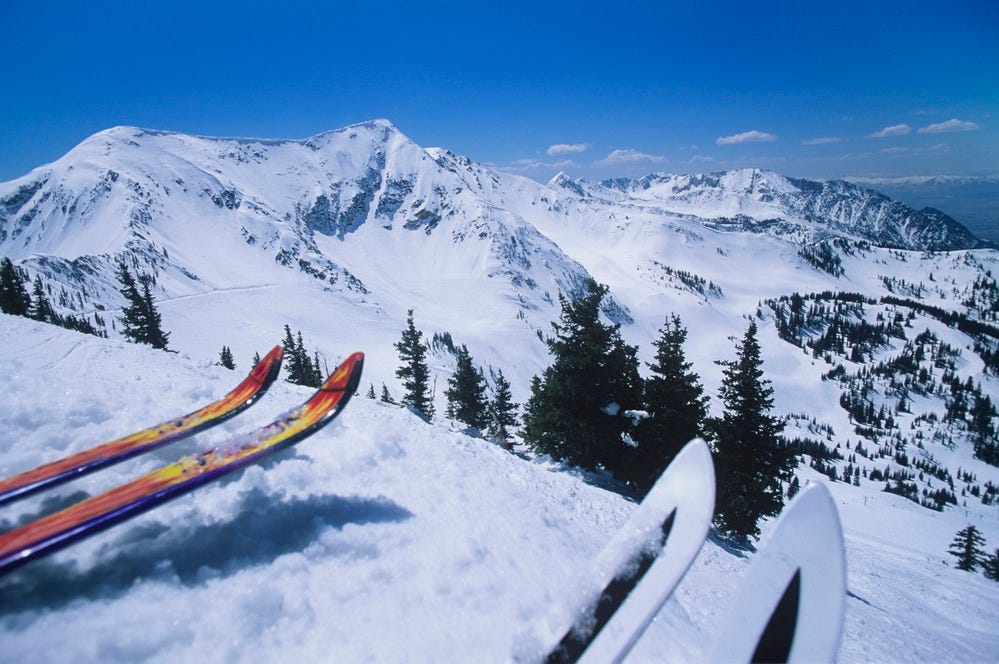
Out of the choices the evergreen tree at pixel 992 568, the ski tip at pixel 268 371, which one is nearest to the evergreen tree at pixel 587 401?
the ski tip at pixel 268 371

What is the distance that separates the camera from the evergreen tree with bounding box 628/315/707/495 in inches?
741

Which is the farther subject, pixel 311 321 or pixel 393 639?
pixel 311 321

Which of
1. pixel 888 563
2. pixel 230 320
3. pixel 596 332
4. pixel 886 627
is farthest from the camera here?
pixel 230 320

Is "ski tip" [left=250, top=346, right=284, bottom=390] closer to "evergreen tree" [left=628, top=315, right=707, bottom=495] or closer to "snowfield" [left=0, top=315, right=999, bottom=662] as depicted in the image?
"snowfield" [left=0, top=315, right=999, bottom=662]

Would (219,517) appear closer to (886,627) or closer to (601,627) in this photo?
(601,627)

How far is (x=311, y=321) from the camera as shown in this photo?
171 meters

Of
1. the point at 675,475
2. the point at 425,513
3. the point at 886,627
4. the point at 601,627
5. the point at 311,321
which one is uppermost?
the point at 675,475

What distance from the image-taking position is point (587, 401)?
1827 cm

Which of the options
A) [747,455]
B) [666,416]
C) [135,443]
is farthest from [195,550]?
[747,455]

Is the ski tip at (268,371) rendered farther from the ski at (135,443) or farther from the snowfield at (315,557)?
the snowfield at (315,557)

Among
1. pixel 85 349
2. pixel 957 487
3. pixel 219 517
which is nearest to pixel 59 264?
pixel 85 349

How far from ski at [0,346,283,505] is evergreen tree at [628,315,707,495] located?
15.0 meters

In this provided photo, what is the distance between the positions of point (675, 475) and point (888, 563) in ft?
98.9

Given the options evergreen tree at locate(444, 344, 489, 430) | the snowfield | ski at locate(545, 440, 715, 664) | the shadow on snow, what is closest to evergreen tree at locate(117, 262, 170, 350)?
evergreen tree at locate(444, 344, 489, 430)
